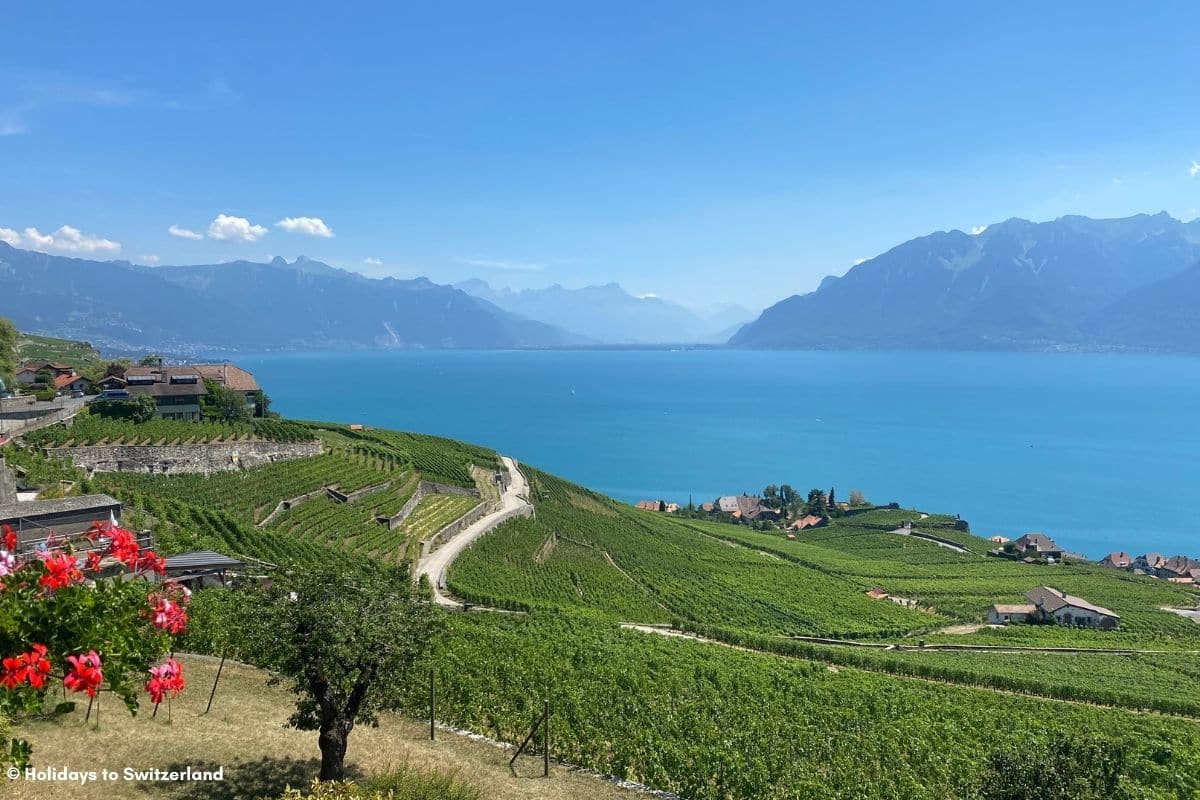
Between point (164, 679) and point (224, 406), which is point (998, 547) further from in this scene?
point (164, 679)

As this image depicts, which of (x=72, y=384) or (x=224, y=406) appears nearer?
(x=224, y=406)

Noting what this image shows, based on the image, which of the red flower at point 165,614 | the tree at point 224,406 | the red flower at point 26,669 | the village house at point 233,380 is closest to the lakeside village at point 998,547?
the tree at point 224,406

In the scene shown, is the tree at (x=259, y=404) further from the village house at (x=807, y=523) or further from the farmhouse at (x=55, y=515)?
the village house at (x=807, y=523)

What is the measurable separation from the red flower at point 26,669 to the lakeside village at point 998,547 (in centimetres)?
6056

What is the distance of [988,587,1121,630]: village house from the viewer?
53.8 m

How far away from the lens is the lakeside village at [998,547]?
178 ft

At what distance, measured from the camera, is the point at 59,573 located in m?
5.87

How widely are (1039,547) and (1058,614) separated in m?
41.2

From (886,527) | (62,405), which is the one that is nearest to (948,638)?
(886,527)

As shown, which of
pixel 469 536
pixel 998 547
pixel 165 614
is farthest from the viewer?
pixel 998 547

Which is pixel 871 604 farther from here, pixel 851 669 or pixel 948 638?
pixel 851 669

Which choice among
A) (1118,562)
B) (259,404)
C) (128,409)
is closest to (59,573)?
(128,409)

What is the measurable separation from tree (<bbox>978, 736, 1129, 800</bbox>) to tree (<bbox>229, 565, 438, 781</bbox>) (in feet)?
34.2

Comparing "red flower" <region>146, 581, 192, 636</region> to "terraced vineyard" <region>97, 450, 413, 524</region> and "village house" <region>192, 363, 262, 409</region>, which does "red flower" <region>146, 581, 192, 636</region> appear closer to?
"terraced vineyard" <region>97, 450, 413, 524</region>
